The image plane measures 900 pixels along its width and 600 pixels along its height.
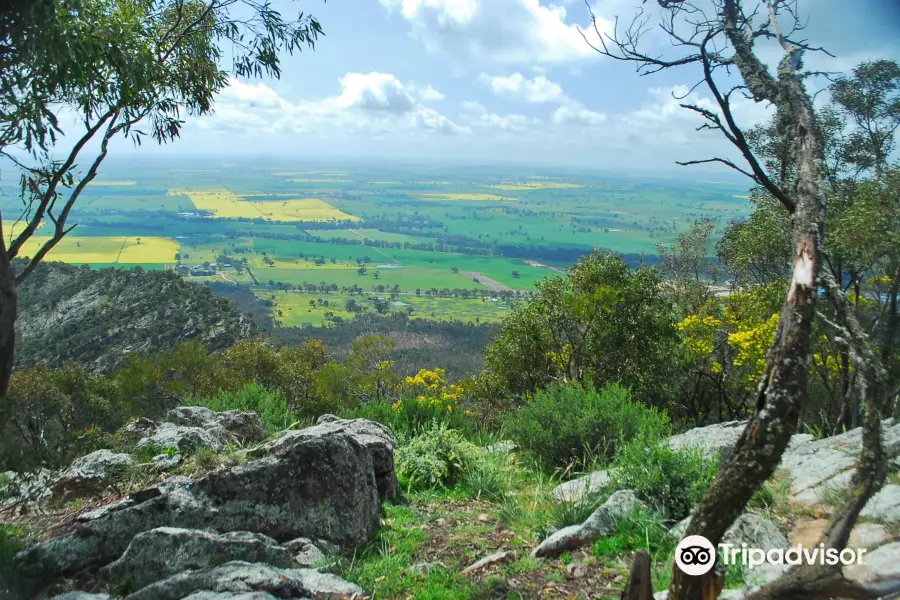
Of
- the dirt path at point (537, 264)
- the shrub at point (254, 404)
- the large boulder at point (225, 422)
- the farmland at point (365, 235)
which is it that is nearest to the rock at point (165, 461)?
the large boulder at point (225, 422)

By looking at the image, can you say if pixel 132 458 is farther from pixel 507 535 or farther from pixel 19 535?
pixel 507 535

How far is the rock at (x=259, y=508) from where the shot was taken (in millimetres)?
3855

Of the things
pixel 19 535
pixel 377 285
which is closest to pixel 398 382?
pixel 19 535

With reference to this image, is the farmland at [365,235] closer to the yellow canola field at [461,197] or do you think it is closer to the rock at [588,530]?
the yellow canola field at [461,197]

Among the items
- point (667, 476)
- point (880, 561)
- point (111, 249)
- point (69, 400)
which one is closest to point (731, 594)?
point (880, 561)

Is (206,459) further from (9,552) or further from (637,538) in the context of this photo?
(637,538)

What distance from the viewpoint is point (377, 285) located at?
8588 centimetres

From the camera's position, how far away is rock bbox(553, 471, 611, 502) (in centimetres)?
537

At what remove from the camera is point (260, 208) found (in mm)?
150250

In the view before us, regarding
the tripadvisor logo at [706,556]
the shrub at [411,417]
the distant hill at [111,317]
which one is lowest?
the distant hill at [111,317]

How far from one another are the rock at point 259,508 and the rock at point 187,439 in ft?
4.89

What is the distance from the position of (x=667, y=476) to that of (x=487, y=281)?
264ft

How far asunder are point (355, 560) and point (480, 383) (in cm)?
1128

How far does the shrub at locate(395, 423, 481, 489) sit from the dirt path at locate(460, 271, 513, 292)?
2692 inches
